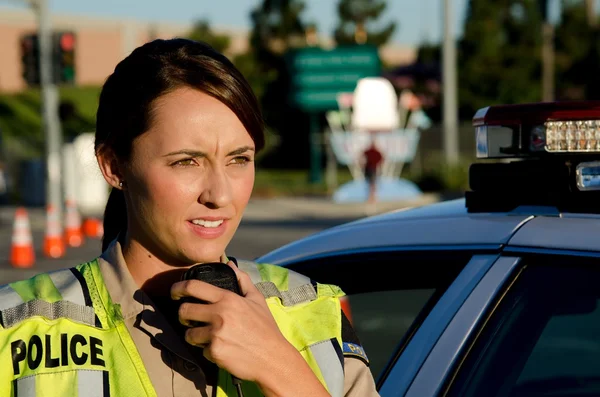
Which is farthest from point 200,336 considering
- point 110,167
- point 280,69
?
point 280,69

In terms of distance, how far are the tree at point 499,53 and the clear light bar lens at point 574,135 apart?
37747mm

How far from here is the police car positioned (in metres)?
2.26

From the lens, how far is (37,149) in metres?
40.0

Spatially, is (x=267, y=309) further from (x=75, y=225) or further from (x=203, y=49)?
(x=75, y=225)

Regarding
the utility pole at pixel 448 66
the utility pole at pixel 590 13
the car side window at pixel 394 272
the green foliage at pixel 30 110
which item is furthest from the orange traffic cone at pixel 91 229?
the green foliage at pixel 30 110

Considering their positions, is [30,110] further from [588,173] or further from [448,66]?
[588,173]

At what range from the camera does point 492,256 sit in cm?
233

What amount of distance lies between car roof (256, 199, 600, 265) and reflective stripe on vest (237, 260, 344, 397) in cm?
65

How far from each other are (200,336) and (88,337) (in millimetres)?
186

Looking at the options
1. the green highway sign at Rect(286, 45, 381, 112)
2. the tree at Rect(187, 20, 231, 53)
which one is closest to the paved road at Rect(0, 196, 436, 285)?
the green highway sign at Rect(286, 45, 381, 112)

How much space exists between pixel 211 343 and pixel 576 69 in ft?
139

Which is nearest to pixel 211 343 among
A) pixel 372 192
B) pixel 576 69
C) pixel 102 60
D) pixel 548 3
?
pixel 548 3

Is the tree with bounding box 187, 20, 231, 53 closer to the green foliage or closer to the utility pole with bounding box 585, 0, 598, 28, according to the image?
the green foliage

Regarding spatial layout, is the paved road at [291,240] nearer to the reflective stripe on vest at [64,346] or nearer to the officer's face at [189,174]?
the officer's face at [189,174]
